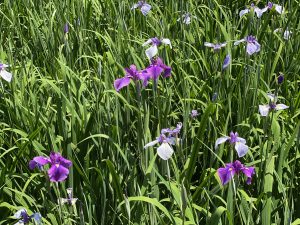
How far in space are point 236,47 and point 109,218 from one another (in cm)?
123

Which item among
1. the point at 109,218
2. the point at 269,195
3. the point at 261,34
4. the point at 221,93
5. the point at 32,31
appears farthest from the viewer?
the point at 32,31

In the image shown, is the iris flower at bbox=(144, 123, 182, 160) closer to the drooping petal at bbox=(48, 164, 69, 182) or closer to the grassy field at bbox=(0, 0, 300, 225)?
the grassy field at bbox=(0, 0, 300, 225)

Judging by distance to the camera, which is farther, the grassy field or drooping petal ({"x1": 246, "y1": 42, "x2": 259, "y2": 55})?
drooping petal ({"x1": 246, "y1": 42, "x2": 259, "y2": 55})

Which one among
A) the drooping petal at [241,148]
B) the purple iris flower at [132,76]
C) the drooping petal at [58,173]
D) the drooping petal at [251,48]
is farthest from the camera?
the drooping petal at [251,48]

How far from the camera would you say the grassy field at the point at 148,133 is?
1.57 m

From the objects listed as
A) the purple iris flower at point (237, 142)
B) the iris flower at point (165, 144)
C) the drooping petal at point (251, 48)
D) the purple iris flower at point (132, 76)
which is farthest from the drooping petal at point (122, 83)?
the drooping petal at point (251, 48)

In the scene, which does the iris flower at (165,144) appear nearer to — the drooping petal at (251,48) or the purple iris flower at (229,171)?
the purple iris flower at (229,171)

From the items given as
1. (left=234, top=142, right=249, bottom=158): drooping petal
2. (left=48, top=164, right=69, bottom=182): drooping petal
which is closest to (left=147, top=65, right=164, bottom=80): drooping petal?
(left=234, top=142, right=249, bottom=158): drooping petal

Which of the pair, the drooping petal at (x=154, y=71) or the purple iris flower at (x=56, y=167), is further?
the drooping petal at (x=154, y=71)

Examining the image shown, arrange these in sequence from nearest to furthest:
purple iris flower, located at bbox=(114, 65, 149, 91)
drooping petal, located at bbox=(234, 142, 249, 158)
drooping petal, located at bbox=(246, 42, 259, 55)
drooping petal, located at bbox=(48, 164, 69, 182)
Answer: drooping petal, located at bbox=(48, 164, 69, 182) → drooping petal, located at bbox=(234, 142, 249, 158) → purple iris flower, located at bbox=(114, 65, 149, 91) → drooping petal, located at bbox=(246, 42, 259, 55)

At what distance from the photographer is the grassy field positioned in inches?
61.7

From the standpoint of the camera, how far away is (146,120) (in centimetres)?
161

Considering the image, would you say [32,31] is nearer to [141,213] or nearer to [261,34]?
[261,34]

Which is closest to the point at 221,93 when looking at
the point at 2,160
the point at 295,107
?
the point at 295,107
